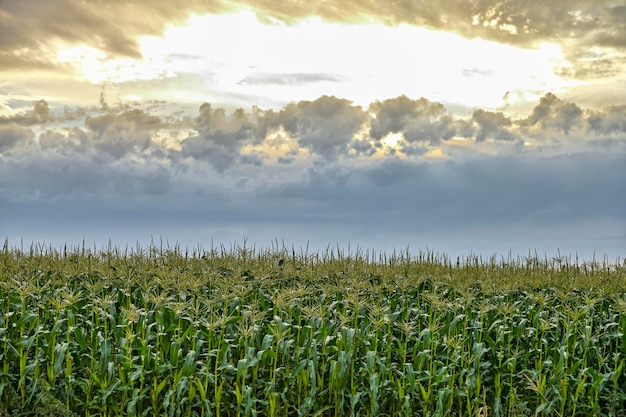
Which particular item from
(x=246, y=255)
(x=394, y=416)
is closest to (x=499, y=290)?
(x=394, y=416)

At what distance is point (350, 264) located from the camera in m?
20.4

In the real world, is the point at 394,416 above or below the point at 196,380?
below

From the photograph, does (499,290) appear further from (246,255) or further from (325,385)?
(246,255)

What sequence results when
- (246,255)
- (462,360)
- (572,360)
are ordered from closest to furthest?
(462,360)
(572,360)
(246,255)

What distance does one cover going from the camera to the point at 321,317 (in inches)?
457

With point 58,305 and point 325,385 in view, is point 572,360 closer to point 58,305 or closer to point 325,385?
point 325,385

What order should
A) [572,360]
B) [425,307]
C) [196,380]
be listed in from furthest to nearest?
[425,307]
[572,360]
[196,380]

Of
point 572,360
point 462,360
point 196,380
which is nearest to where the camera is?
point 196,380

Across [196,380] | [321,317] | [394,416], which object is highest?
[321,317]

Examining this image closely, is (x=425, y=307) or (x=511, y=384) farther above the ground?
(x=425, y=307)

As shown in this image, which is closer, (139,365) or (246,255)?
(139,365)

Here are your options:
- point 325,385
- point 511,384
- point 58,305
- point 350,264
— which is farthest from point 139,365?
point 350,264

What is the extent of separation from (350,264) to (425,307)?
533 centimetres

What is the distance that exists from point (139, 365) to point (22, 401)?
2.25m
